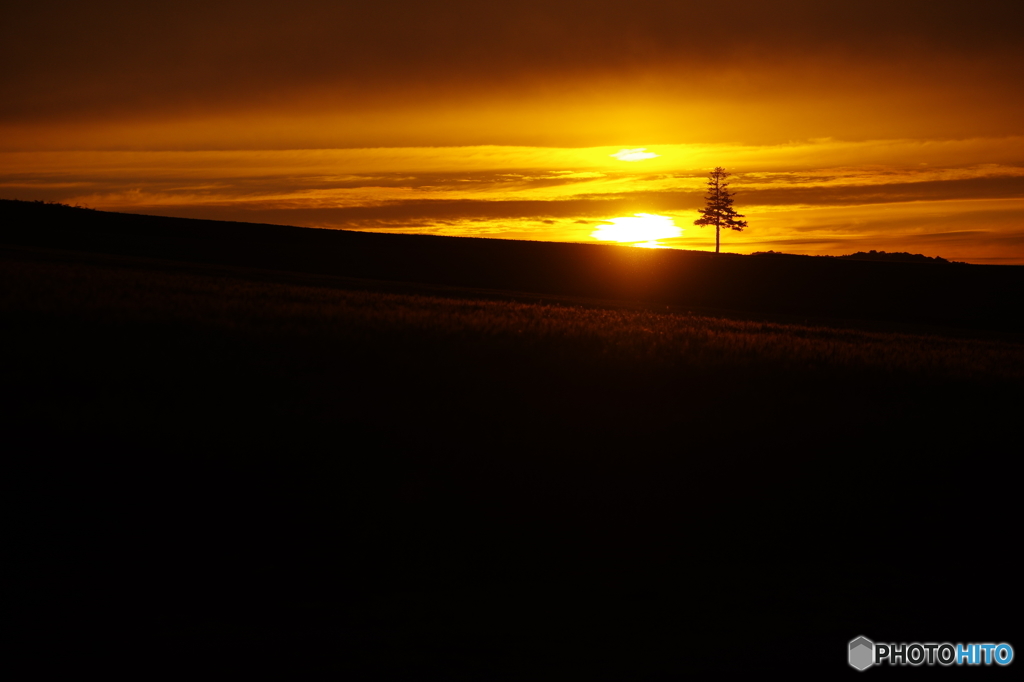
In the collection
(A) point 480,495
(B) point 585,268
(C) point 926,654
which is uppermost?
(B) point 585,268

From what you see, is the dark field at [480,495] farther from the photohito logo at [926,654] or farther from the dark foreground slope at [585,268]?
the dark foreground slope at [585,268]

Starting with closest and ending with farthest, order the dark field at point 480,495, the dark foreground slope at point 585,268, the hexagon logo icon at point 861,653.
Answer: the hexagon logo icon at point 861,653 → the dark field at point 480,495 → the dark foreground slope at point 585,268

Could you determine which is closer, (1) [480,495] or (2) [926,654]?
(2) [926,654]

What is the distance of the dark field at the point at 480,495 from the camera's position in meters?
5.92

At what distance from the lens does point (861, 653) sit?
5734 mm

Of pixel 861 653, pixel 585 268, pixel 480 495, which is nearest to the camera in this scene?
pixel 861 653

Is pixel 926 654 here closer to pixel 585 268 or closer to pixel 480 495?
pixel 480 495

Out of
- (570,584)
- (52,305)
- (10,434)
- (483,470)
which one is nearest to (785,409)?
(483,470)

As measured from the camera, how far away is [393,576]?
23.2ft

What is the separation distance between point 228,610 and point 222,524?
6.28 ft

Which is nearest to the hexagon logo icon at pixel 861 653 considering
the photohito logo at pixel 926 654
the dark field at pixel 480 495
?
the photohito logo at pixel 926 654

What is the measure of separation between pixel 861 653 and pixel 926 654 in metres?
0.55

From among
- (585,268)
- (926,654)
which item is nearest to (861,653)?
(926,654)

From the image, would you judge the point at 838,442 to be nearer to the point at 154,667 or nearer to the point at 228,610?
the point at 228,610
